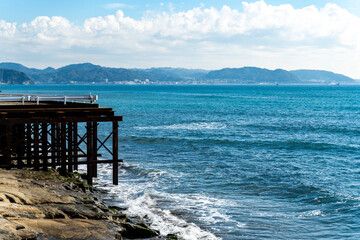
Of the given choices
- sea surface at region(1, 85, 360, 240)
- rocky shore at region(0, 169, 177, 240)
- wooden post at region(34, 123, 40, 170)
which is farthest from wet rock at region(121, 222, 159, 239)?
wooden post at region(34, 123, 40, 170)

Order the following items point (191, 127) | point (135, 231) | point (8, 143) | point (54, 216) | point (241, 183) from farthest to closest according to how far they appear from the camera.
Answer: point (191, 127)
point (241, 183)
point (8, 143)
point (135, 231)
point (54, 216)

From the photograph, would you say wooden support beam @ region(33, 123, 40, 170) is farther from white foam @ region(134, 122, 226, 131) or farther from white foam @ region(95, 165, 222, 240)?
white foam @ region(134, 122, 226, 131)

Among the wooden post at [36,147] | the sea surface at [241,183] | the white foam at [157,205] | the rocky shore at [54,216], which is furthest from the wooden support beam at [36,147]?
the white foam at [157,205]

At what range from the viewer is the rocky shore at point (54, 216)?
48.9 ft

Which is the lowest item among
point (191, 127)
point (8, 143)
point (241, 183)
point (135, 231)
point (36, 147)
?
point (241, 183)

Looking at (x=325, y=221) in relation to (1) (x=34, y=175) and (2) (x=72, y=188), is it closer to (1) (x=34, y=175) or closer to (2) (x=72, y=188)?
(2) (x=72, y=188)

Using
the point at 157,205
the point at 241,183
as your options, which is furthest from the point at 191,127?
the point at 157,205

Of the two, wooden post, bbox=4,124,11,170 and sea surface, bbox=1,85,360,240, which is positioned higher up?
wooden post, bbox=4,124,11,170

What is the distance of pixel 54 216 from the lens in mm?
16812

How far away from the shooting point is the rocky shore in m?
14.9

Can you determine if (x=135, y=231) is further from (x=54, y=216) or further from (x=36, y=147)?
(x=36, y=147)

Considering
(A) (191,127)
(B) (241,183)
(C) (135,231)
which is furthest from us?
(A) (191,127)

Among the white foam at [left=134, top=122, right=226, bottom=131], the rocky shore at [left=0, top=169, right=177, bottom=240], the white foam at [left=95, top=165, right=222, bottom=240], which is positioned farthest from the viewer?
the white foam at [left=134, top=122, right=226, bottom=131]

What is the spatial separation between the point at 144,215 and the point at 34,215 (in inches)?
246
